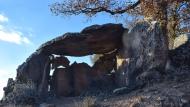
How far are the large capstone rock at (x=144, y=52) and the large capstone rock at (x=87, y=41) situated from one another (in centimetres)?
111

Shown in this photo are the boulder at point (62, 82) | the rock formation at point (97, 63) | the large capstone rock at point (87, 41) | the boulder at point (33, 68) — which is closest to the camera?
the rock formation at point (97, 63)

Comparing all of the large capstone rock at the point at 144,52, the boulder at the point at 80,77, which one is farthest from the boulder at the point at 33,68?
the large capstone rock at the point at 144,52

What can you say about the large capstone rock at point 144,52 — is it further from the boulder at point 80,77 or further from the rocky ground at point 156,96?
the boulder at point 80,77

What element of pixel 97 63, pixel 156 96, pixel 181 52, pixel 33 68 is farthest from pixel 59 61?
pixel 156 96

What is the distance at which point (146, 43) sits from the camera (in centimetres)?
2169

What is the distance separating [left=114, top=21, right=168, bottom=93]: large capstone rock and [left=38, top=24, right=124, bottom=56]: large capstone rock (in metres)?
1.11

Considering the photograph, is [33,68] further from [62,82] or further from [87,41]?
[87,41]

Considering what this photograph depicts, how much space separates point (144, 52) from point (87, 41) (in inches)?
137

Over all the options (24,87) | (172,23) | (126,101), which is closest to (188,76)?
(126,101)

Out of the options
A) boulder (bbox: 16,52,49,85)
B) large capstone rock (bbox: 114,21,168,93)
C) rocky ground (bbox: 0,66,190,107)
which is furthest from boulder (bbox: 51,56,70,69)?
rocky ground (bbox: 0,66,190,107)

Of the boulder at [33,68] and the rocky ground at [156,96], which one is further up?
the boulder at [33,68]

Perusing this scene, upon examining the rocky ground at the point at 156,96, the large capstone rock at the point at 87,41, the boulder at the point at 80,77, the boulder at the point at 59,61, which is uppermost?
the large capstone rock at the point at 87,41

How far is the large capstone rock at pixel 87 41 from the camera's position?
2320cm

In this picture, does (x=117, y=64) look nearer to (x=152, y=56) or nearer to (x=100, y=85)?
(x=100, y=85)
